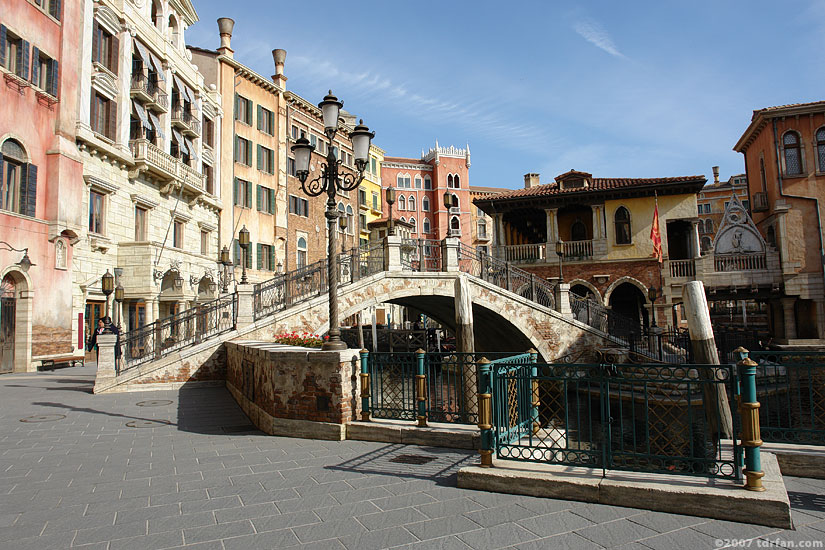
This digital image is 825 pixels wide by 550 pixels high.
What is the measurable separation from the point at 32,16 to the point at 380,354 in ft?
64.0

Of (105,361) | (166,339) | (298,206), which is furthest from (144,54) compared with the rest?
(105,361)

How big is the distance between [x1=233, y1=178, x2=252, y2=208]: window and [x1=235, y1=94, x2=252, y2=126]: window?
13.3ft

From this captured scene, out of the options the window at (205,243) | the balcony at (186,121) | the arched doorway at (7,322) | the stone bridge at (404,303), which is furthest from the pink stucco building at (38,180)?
the window at (205,243)

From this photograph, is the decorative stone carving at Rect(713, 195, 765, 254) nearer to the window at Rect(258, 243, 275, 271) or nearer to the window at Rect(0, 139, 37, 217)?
the window at Rect(258, 243, 275, 271)

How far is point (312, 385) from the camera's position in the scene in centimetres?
790

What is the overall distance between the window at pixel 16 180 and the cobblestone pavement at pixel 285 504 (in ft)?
41.7

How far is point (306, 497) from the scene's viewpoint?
5.18 meters

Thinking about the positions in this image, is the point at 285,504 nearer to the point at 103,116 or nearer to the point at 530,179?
the point at 103,116

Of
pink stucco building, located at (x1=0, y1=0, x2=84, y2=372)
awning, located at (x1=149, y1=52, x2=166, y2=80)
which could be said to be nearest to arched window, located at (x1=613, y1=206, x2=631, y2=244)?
awning, located at (x1=149, y1=52, x2=166, y2=80)

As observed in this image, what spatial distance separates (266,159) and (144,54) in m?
12.1

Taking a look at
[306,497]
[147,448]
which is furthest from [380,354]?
[147,448]

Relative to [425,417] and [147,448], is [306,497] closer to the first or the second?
[425,417]

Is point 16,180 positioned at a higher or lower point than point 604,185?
lower

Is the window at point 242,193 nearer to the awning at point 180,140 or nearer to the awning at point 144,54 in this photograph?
the awning at point 180,140
